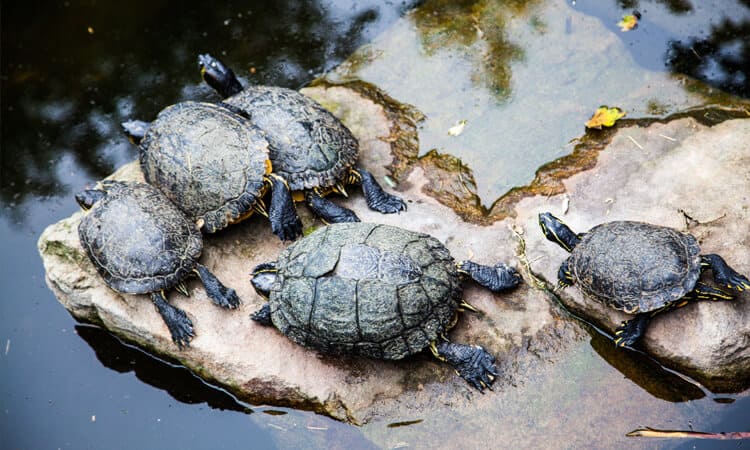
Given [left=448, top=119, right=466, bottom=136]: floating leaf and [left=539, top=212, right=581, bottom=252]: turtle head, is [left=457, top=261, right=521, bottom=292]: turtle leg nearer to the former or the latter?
[left=539, top=212, right=581, bottom=252]: turtle head

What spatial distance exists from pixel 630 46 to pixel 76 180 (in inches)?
245

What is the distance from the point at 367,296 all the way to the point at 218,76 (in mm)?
3321

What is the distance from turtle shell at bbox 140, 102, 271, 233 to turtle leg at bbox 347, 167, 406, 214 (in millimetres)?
864

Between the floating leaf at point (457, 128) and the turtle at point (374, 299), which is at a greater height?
the turtle at point (374, 299)

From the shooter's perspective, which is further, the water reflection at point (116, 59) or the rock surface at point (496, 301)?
the water reflection at point (116, 59)

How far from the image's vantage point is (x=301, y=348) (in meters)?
5.27

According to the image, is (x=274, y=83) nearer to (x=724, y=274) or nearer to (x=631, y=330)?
(x=631, y=330)

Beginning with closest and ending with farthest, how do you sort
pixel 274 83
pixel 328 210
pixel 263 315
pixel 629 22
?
pixel 263 315, pixel 328 210, pixel 629 22, pixel 274 83

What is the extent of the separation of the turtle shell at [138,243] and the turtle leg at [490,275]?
2.31 metres

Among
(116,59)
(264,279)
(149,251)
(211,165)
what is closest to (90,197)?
(149,251)

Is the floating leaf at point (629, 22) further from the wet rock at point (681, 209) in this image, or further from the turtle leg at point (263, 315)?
the turtle leg at point (263, 315)

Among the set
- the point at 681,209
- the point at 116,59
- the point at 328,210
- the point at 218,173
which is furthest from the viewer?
the point at 116,59

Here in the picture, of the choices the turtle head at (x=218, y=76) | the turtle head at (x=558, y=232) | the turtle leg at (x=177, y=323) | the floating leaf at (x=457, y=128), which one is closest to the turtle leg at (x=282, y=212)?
the turtle leg at (x=177, y=323)

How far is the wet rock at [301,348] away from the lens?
506cm
